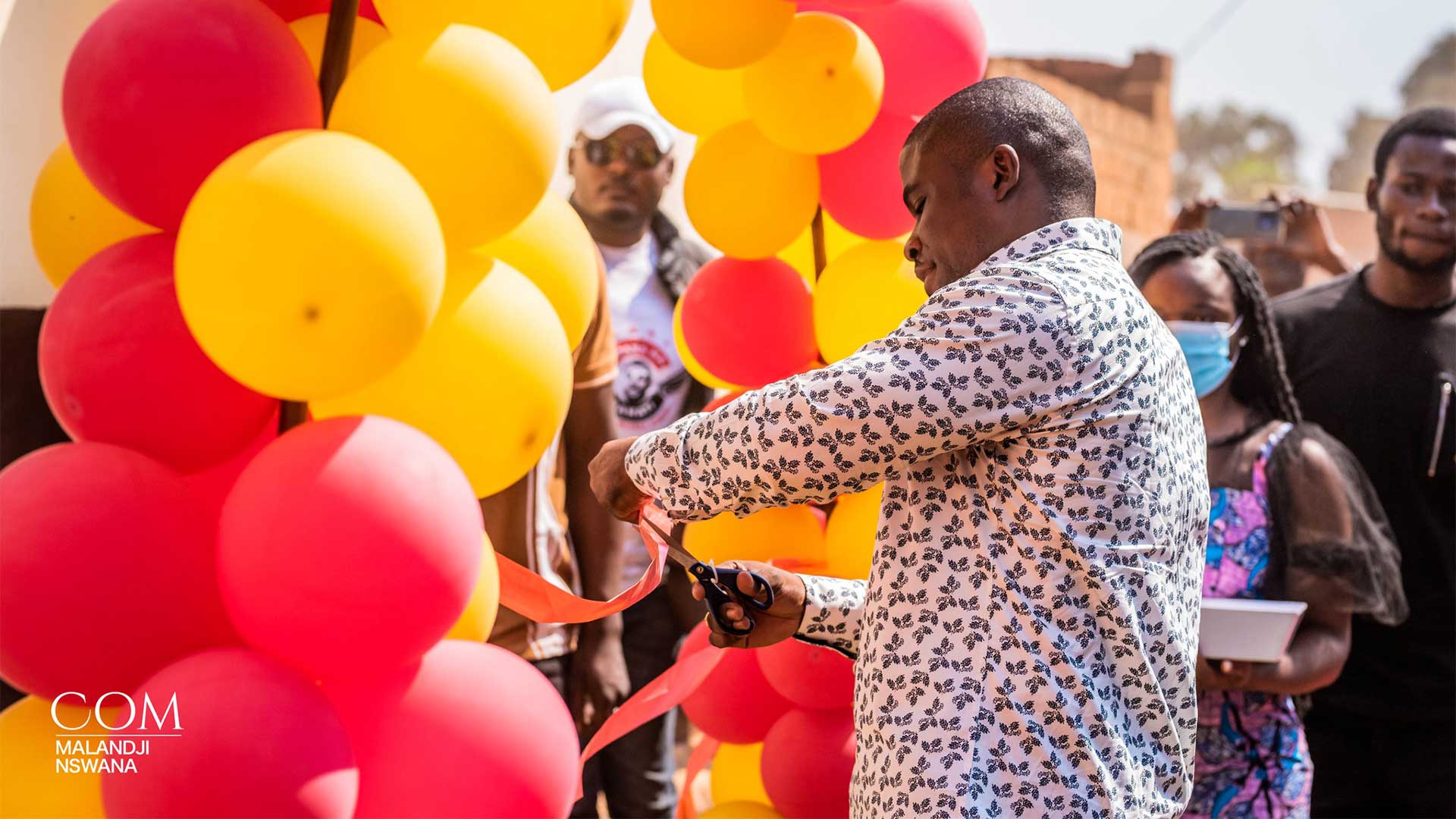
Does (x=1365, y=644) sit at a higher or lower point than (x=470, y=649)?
lower

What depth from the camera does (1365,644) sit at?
3.62m

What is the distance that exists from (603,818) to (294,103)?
4.17 meters

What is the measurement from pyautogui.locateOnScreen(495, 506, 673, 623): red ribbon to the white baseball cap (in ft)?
6.87

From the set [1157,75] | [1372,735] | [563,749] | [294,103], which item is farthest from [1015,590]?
[1157,75]

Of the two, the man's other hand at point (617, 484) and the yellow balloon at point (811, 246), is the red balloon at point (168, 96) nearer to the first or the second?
the man's other hand at point (617, 484)

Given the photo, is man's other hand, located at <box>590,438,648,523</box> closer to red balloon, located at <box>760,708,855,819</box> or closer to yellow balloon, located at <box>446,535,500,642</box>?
yellow balloon, located at <box>446,535,500,642</box>

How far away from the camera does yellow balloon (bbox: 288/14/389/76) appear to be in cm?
183

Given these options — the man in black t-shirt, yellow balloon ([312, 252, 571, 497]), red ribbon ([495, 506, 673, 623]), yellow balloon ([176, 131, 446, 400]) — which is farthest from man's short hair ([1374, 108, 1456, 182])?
yellow balloon ([176, 131, 446, 400])

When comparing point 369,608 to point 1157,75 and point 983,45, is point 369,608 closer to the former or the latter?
point 983,45

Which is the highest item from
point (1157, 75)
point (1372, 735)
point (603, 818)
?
point (1157, 75)

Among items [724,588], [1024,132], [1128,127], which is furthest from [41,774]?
[1128,127]

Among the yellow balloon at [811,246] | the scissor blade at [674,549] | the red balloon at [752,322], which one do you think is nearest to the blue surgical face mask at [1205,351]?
A: the yellow balloon at [811,246]

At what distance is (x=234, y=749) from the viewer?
1429 mm

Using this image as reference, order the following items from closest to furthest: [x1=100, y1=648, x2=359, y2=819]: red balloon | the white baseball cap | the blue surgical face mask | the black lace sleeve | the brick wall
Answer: [x1=100, y1=648, x2=359, y2=819]: red balloon < the black lace sleeve < the blue surgical face mask < the white baseball cap < the brick wall
